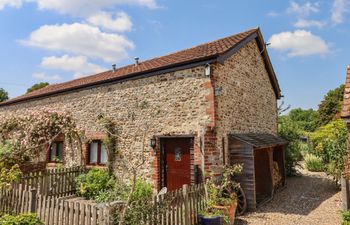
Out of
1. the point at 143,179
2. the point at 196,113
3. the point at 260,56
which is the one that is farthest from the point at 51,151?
the point at 260,56

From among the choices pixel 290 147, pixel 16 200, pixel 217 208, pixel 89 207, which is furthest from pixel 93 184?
pixel 290 147

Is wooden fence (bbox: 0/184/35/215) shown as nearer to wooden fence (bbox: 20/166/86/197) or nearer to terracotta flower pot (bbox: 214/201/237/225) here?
wooden fence (bbox: 20/166/86/197)

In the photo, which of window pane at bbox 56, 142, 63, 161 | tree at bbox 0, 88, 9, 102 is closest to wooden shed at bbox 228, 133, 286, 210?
window pane at bbox 56, 142, 63, 161

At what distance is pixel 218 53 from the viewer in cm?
882

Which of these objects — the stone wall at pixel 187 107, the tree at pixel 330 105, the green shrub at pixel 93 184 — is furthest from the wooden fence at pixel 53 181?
the tree at pixel 330 105

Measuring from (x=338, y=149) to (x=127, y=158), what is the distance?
9246 mm

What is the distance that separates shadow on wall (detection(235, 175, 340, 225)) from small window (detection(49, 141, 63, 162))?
35.6 ft

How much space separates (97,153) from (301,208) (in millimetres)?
8926

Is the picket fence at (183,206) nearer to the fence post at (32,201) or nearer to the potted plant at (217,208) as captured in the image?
the potted plant at (217,208)

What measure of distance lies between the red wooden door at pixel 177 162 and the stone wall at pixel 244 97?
116 cm

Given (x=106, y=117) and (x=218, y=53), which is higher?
(x=218, y=53)

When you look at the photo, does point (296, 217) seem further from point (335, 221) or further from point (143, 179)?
point (143, 179)

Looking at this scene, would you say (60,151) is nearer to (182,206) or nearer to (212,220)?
(182,206)

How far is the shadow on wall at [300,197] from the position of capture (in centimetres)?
864
